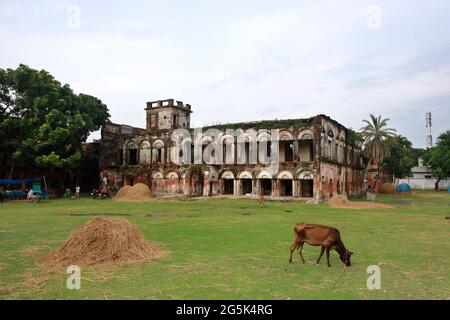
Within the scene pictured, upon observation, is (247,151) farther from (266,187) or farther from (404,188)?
(404,188)

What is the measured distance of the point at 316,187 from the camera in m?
30.8

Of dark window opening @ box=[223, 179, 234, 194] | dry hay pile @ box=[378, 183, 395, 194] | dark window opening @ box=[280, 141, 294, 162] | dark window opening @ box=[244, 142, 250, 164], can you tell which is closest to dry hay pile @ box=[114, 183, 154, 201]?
dark window opening @ box=[223, 179, 234, 194]

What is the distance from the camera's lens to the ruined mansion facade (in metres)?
32.6

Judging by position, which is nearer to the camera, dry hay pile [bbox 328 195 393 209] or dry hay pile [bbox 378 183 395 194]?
dry hay pile [bbox 328 195 393 209]

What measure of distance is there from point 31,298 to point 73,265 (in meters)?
2.21

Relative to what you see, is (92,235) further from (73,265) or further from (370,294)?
(370,294)

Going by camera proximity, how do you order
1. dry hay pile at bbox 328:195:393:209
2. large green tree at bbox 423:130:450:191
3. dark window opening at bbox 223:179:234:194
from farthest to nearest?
large green tree at bbox 423:130:450:191, dark window opening at bbox 223:179:234:194, dry hay pile at bbox 328:195:393:209

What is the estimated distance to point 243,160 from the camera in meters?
35.6

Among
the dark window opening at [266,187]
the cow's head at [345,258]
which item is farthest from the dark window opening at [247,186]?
the cow's head at [345,258]

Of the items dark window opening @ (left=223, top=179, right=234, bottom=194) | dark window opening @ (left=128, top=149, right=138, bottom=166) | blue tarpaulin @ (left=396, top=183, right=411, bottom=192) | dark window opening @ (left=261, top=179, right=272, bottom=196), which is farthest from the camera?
blue tarpaulin @ (left=396, top=183, right=411, bottom=192)

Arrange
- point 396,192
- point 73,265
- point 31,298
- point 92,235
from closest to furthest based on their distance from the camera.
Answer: point 31,298 → point 73,265 → point 92,235 → point 396,192

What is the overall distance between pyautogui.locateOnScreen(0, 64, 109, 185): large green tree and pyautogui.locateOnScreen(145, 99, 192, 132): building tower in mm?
16967

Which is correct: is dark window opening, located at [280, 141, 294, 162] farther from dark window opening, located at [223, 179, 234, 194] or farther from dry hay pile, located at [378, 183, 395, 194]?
dry hay pile, located at [378, 183, 395, 194]
